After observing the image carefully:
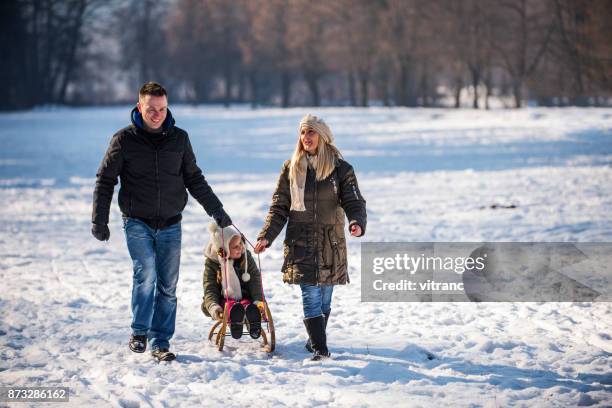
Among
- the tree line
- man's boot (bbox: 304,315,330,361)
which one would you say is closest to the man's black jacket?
man's boot (bbox: 304,315,330,361)

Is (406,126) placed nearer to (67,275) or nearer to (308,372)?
(67,275)

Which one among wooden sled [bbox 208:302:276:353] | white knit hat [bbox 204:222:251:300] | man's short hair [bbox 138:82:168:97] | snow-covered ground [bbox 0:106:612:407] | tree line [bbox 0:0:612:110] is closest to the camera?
snow-covered ground [bbox 0:106:612:407]

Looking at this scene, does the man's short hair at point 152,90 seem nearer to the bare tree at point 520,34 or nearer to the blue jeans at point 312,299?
the blue jeans at point 312,299

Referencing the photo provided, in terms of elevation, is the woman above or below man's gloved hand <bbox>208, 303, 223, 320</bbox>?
above

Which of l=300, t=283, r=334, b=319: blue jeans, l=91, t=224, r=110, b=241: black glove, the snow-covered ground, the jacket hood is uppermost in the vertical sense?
the jacket hood

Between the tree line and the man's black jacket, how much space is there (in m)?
31.0

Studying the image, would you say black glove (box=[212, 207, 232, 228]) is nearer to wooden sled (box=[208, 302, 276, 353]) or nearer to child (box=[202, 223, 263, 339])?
child (box=[202, 223, 263, 339])

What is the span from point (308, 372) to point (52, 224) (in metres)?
8.48

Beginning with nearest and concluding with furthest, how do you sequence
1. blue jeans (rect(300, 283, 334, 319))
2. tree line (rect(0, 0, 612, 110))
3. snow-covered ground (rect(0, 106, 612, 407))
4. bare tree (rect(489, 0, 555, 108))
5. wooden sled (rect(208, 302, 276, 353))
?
snow-covered ground (rect(0, 106, 612, 407)) < blue jeans (rect(300, 283, 334, 319)) < wooden sled (rect(208, 302, 276, 353)) < tree line (rect(0, 0, 612, 110)) < bare tree (rect(489, 0, 555, 108))

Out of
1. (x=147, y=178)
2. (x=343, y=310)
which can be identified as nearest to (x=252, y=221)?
(x=343, y=310)

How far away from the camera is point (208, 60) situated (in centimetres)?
6912

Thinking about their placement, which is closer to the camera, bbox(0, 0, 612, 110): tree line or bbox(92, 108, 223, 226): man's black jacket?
bbox(92, 108, 223, 226): man's black jacket

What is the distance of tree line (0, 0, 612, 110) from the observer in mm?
38031

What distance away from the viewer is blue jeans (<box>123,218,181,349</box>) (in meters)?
5.30
